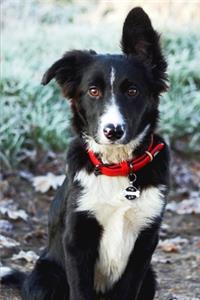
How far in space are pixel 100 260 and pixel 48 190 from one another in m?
2.86

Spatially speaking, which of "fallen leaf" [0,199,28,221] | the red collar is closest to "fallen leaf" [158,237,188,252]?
"fallen leaf" [0,199,28,221]

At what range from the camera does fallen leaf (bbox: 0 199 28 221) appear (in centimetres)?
615

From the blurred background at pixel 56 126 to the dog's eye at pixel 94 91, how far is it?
2.90ft

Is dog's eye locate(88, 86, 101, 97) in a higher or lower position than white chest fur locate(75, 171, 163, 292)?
higher

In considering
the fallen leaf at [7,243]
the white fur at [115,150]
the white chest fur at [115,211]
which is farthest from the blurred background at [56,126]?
the white chest fur at [115,211]

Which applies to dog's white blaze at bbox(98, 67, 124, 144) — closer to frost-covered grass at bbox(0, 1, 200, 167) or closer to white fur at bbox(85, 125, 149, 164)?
white fur at bbox(85, 125, 149, 164)

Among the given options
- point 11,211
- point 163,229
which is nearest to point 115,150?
point 11,211

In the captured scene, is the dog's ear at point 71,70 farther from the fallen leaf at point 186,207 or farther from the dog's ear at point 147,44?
the fallen leaf at point 186,207

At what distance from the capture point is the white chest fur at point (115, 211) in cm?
386

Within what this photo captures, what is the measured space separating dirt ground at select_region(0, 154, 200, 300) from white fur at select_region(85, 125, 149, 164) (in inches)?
46.4

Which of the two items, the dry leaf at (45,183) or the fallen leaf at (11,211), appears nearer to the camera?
the fallen leaf at (11,211)

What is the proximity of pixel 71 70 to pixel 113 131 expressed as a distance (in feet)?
2.11

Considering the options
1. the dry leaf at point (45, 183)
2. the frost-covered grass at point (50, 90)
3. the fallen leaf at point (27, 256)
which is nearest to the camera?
the fallen leaf at point (27, 256)

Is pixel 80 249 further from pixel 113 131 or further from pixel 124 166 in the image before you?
pixel 113 131
